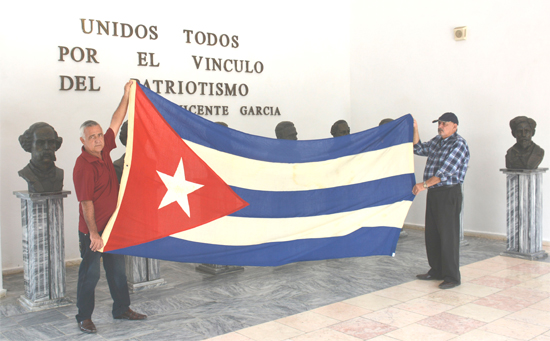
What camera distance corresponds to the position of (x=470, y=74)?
596 centimetres

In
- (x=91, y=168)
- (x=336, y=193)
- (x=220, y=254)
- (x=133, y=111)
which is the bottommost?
(x=220, y=254)

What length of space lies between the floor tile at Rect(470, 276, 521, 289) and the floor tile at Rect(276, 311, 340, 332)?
1.55 m

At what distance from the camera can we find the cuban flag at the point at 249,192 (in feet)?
10.1

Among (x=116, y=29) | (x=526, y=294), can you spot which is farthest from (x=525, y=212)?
(x=116, y=29)

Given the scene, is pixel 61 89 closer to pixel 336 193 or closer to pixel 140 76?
pixel 140 76

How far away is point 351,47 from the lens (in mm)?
7258

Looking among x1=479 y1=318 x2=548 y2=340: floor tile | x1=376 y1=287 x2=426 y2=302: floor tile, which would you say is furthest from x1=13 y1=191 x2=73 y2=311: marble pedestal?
x1=479 y1=318 x2=548 y2=340: floor tile

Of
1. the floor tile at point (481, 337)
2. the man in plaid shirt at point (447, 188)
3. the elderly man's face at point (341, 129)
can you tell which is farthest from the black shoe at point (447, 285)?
the elderly man's face at point (341, 129)

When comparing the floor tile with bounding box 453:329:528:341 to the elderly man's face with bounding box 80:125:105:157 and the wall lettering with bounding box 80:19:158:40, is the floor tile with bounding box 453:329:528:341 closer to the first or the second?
the elderly man's face with bounding box 80:125:105:157

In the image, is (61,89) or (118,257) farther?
(61,89)

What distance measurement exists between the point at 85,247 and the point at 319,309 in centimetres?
161

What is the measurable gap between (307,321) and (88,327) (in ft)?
4.52

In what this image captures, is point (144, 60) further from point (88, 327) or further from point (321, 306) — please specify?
point (321, 306)

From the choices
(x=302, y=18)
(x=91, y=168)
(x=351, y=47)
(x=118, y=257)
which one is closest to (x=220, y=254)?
(x=118, y=257)
